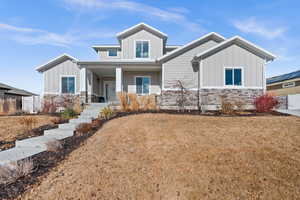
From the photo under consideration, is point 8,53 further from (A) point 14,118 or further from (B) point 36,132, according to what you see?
(B) point 36,132

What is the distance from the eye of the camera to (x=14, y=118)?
9688 mm

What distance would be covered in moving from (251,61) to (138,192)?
12207 millimetres

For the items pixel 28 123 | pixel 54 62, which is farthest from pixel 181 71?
pixel 54 62

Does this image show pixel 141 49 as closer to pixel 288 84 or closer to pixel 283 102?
pixel 283 102

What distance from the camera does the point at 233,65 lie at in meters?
11.9

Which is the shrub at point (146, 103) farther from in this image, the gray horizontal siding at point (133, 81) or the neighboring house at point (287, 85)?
the neighboring house at point (287, 85)

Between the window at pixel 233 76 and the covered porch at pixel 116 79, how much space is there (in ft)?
16.9

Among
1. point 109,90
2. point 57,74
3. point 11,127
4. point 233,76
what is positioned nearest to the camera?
point 11,127

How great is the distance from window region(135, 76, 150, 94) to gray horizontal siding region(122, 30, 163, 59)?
2.19 metres

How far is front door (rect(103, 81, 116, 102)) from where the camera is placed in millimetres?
17219

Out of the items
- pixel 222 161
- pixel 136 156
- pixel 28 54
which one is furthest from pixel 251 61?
pixel 28 54

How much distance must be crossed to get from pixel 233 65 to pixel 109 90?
37.5ft

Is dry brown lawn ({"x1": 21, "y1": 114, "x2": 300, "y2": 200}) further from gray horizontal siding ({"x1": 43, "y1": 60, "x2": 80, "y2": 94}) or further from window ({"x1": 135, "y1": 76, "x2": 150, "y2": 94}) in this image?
gray horizontal siding ({"x1": 43, "y1": 60, "x2": 80, "y2": 94})

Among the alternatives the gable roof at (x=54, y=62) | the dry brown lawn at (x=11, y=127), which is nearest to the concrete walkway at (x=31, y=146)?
the dry brown lawn at (x=11, y=127)
